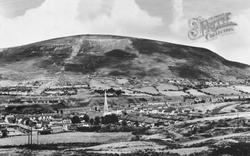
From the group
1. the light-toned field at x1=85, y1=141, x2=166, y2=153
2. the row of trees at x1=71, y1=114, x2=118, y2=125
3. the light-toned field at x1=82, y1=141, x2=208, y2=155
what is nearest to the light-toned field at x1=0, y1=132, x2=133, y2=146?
the light-toned field at x1=85, y1=141, x2=166, y2=153

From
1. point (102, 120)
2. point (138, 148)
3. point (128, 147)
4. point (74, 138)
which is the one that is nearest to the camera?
point (138, 148)

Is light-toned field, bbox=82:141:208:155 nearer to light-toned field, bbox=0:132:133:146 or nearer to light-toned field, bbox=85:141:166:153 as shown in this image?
light-toned field, bbox=85:141:166:153

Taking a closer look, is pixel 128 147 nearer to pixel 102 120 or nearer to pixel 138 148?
pixel 138 148

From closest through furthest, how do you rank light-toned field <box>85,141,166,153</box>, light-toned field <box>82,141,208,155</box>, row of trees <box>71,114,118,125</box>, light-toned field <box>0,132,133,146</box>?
light-toned field <box>82,141,208,155</box>
light-toned field <box>85,141,166,153</box>
light-toned field <box>0,132,133,146</box>
row of trees <box>71,114,118,125</box>

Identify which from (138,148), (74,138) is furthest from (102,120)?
(138,148)

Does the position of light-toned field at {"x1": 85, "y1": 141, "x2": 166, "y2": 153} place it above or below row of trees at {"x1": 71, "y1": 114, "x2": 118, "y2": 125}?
below

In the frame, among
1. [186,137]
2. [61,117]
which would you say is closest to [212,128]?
[186,137]

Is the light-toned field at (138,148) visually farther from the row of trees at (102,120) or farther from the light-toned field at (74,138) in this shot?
the row of trees at (102,120)

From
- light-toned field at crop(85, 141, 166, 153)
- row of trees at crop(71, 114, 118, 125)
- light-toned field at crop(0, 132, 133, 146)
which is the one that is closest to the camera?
light-toned field at crop(85, 141, 166, 153)

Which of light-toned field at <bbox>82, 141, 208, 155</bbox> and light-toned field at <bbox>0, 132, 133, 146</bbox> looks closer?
light-toned field at <bbox>82, 141, 208, 155</bbox>

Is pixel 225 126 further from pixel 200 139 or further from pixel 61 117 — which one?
pixel 61 117
